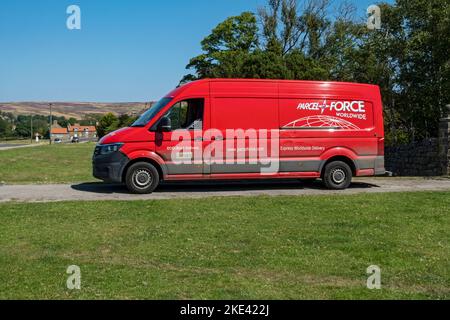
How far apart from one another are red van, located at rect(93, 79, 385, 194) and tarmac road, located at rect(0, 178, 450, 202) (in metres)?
0.40

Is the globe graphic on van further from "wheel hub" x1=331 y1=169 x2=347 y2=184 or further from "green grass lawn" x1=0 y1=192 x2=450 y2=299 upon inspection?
"green grass lawn" x1=0 y1=192 x2=450 y2=299

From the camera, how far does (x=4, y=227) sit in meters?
8.20

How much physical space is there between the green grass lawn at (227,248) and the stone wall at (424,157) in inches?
275

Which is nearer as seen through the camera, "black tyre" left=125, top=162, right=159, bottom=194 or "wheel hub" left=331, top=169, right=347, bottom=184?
"black tyre" left=125, top=162, right=159, bottom=194

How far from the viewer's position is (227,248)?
690 centimetres

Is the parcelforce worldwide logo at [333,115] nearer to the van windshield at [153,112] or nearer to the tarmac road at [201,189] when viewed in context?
the tarmac road at [201,189]

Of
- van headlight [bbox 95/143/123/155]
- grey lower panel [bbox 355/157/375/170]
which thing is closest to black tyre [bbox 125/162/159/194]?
van headlight [bbox 95/143/123/155]

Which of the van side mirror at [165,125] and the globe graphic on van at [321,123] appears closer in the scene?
the van side mirror at [165,125]

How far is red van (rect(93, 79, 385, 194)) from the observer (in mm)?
12008

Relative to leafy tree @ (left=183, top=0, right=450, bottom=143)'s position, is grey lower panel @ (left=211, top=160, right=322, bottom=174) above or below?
below

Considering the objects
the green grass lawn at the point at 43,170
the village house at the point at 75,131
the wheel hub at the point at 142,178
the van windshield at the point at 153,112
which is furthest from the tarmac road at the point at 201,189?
the village house at the point at 75,131

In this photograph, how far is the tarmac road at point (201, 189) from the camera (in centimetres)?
1169
